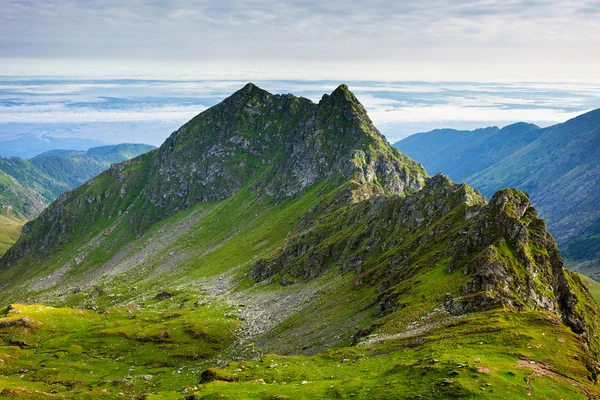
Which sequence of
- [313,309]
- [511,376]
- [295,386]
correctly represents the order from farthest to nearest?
1. [313,309]
2. [295,386]
3. [511,376]

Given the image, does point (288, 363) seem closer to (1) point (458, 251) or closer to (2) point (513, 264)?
(1) point (458, 251)

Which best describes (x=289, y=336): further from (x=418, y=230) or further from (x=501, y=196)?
(x=501, y=196)

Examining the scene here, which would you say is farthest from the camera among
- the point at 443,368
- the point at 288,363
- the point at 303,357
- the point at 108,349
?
the point at 108,349

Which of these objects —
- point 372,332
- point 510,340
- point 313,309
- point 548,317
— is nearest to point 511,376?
point 510,340

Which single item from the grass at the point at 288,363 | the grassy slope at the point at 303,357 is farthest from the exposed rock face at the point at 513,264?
the grass at the point at 288,363

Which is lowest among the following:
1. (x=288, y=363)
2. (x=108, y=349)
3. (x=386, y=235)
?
(x=108, y=349)

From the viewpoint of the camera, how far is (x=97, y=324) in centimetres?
15062

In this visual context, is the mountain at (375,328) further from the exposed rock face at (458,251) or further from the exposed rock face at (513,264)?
the exposed rock face at (458,251)

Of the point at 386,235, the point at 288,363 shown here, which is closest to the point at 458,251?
the point at 288,363

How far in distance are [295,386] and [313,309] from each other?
214 ft

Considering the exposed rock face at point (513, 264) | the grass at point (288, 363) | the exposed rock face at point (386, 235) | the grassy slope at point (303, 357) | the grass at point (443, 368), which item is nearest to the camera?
the grass at point (443, 368)

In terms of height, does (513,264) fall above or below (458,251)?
above

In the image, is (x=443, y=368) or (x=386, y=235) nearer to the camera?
(x=443, y=368)

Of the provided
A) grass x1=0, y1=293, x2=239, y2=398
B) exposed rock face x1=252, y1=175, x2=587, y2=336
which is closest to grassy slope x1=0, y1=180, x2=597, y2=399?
grass x1=0, y1=293, x2=239, y2=398
